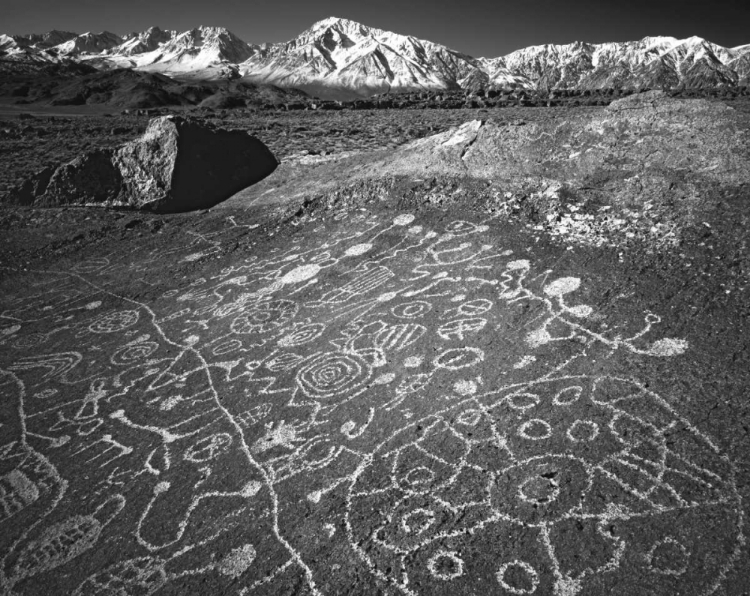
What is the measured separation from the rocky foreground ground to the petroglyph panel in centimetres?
2

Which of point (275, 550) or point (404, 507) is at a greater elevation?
point (404, 507)

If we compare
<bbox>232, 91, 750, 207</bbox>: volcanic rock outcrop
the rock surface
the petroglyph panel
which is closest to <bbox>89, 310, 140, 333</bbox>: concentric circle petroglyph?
the petroglyph panel

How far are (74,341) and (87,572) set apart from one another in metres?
3.67

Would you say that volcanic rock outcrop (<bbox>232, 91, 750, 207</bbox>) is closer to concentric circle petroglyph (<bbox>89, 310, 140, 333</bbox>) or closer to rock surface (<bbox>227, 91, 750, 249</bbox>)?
rock surface (<bbox>227, 91, 750, 249</bbox>)

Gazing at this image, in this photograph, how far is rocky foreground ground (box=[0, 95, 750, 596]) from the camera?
9.16 ft

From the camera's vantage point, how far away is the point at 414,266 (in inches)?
236

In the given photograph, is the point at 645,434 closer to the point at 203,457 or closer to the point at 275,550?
the point at 275,550

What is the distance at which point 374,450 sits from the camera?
358 cm

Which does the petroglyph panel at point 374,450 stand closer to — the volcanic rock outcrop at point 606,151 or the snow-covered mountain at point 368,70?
the volcanic rock outcrop at point 606,151

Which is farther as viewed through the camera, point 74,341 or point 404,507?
point 74,341

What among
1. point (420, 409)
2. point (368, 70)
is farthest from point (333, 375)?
point (368, 70)

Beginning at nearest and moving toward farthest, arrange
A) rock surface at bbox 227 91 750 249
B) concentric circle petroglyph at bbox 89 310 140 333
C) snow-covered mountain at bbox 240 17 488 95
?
rock surface at bbox 227 91 750 249 < concentric circle petroglyph at bbox 89 310 140 333 < snow-covered mountain at bbox 240 17 488 95

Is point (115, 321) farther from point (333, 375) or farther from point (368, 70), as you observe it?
point (368, 70)

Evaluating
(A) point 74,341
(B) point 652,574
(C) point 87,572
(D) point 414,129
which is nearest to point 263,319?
(A) point 74,341
